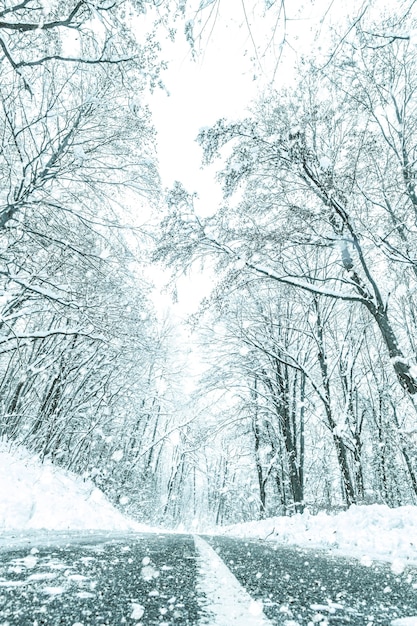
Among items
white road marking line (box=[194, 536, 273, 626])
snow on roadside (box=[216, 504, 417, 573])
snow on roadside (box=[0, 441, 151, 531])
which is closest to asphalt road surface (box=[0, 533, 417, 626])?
white road marking line (box=[194, 536, 273, 626])

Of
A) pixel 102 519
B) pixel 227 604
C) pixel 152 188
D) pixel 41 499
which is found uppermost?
pixel 152 188

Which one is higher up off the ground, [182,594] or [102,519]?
[102,519]

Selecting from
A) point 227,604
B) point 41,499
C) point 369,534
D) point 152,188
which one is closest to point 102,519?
point 41,499

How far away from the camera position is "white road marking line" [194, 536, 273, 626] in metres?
1.31

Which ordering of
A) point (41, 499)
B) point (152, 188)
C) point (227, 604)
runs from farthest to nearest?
1. point (152, 188)
2. point (41, 499)
3. point (227, 604)

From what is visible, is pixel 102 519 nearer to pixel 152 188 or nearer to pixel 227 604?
pixel 152 188

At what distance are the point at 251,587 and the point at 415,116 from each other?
9.22 m

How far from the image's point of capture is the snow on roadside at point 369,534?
4488mm

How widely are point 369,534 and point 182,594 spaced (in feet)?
17.2

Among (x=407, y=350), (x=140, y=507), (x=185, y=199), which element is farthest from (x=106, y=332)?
(x=140, y=507)

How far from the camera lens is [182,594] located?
1685mm

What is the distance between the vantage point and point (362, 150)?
8180mm

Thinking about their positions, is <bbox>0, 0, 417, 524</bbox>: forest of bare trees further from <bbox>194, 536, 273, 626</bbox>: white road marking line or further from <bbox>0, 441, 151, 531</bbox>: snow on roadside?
<bbox>194, 536, 273, 626</bbox>: white road marking line

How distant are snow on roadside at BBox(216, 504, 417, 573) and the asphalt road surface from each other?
146 centimetres
